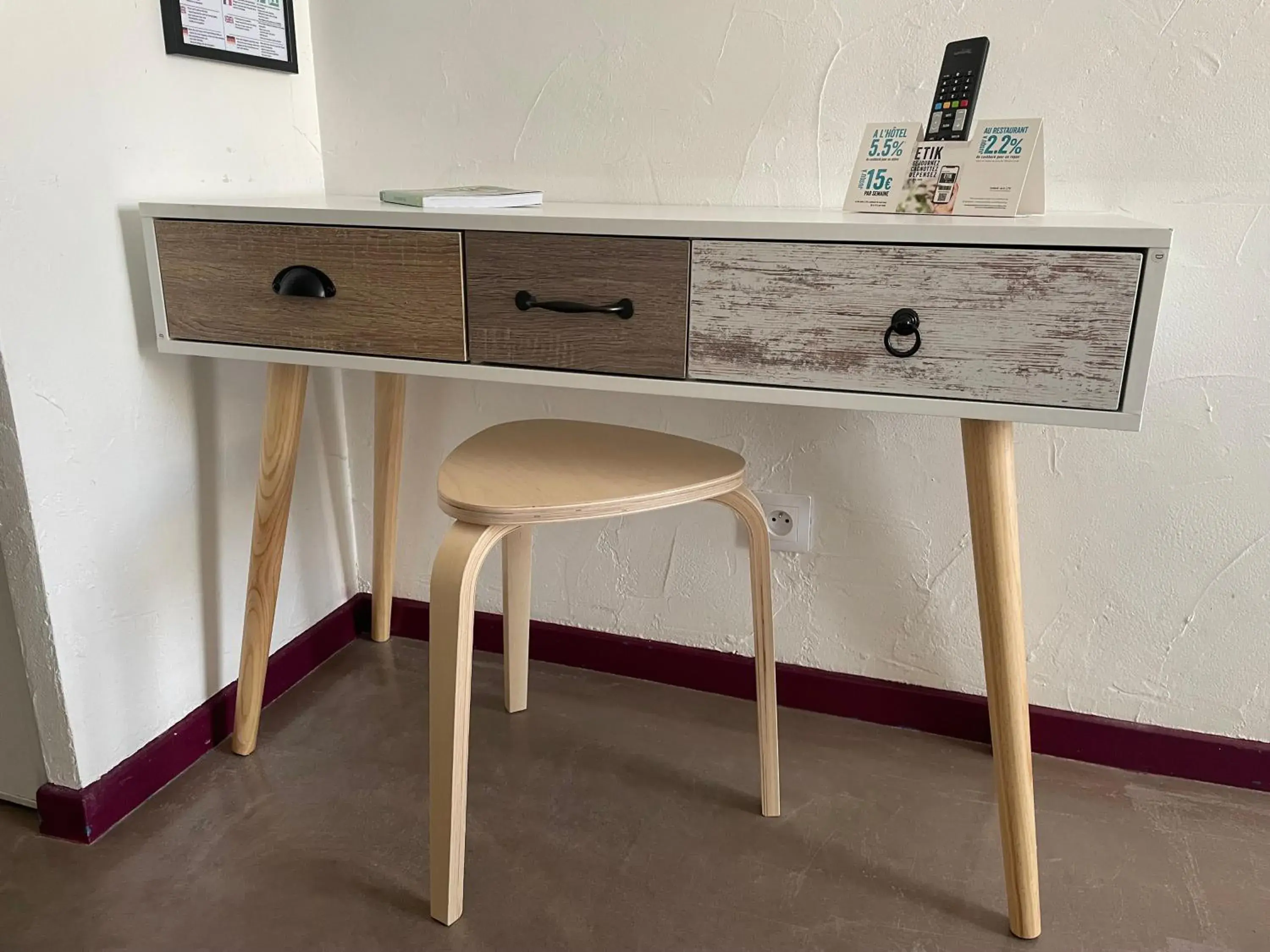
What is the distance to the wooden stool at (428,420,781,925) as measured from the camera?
2.89ft

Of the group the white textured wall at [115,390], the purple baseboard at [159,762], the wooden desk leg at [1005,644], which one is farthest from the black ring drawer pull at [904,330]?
the purple baseboard at [159,762]

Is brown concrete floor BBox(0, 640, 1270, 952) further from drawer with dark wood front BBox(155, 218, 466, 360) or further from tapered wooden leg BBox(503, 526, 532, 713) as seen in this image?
drawer with dark wood front BBox(155, 218, 466, 360)

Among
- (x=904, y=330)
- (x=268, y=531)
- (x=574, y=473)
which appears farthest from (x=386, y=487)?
(x=904, y=330)

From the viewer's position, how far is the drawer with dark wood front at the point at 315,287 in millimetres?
937

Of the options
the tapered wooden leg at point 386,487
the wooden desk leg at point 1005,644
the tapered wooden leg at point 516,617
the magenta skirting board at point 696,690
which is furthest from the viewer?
the tapered wooden leg at point 386,487

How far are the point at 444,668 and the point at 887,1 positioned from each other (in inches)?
33.7

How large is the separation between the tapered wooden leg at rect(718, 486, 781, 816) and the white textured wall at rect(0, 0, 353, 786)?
2.19 feet

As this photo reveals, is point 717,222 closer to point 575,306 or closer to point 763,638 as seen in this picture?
point 575,306

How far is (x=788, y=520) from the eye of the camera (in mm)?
1271

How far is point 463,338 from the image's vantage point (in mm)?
946

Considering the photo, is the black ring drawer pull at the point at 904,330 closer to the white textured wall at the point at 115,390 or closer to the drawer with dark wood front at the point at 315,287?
the drawer with dark wood front at the point at 315,287

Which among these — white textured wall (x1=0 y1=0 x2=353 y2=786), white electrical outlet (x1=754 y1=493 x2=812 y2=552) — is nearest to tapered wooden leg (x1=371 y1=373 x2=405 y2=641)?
white textured wall (x1=0 y1=0 x2=353 y2=786)

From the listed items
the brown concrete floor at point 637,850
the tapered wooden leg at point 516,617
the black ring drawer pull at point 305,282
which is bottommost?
the brown concrete floor at point 637,850

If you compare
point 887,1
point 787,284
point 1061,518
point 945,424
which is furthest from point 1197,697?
point 887,1
